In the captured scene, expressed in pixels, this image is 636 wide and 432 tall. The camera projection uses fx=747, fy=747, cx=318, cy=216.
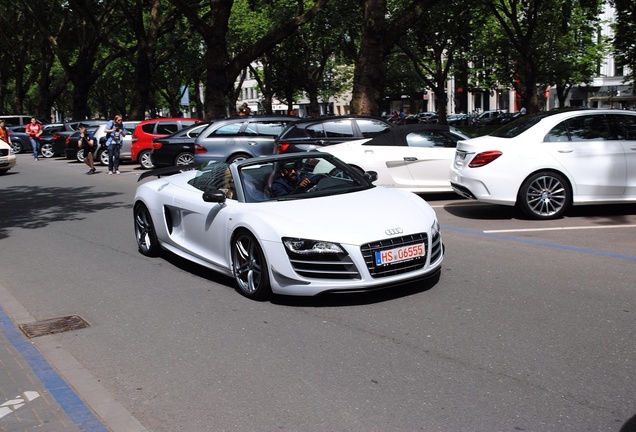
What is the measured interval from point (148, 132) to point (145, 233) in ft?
51.9

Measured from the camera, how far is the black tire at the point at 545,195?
1089cm

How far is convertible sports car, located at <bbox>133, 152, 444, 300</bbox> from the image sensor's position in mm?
6371

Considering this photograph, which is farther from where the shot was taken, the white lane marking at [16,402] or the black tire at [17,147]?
the black tire at [17,147]

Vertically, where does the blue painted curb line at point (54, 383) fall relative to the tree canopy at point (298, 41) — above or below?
below

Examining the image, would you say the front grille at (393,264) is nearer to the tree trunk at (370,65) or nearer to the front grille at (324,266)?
the front grille at (324,266)

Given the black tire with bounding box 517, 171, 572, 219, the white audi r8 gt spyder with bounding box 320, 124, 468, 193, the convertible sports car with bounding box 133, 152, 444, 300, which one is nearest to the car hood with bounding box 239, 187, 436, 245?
the convertible sports car with bounding box 133, 152, 444, 300

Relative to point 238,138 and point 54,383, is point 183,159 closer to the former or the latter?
point 238,138

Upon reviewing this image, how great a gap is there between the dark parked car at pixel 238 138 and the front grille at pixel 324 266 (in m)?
12.4

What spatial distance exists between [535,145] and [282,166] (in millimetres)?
4781

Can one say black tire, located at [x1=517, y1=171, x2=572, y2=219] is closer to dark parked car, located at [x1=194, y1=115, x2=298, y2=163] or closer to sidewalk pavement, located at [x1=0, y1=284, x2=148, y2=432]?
sidewalk pavement, located at [x1=0, y1=284, x2=148, y2=432]

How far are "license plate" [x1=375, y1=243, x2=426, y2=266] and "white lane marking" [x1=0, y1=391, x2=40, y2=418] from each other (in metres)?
2.91

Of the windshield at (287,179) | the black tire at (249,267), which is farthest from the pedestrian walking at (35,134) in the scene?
the black tire at (249,267)

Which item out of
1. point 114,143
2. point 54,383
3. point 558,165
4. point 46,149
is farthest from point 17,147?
point 54,383

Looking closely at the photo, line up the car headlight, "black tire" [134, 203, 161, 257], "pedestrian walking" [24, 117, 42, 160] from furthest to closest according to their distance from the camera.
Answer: "pedestrian walking" [24, 117, 42, 160], "black tire" [134, 203, 161, 257], the car headlight
